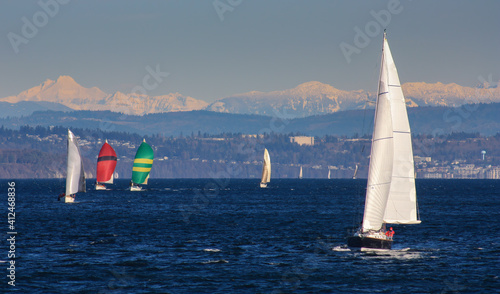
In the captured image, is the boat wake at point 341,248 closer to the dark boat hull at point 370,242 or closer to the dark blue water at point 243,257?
the dark blue water at point 243,257

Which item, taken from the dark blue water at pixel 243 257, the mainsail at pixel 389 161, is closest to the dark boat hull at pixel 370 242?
the dark blue water at pixel 243 257

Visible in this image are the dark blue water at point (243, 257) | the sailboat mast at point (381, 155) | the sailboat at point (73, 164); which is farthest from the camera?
the sailboat at point (73, 164)

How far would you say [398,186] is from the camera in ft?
214

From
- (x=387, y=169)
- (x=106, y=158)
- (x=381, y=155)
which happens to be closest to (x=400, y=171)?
(x=387, y=169)

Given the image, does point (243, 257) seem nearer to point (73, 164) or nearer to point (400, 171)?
point (400, 171)

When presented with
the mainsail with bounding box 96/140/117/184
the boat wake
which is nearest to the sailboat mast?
the boat wake

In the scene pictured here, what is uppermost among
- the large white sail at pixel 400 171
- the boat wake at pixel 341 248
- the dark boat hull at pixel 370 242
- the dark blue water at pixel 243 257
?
the large white sail at pixel 400 171

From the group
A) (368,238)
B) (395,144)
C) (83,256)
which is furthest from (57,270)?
(395,144)

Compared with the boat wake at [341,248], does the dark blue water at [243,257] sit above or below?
below

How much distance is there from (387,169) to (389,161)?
68cm

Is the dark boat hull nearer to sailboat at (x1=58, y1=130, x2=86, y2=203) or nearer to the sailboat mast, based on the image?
the sailboat mast

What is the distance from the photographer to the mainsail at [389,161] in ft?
197

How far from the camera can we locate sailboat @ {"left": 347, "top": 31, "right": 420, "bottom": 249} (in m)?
59.9

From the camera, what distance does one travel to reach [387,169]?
60562 mm
